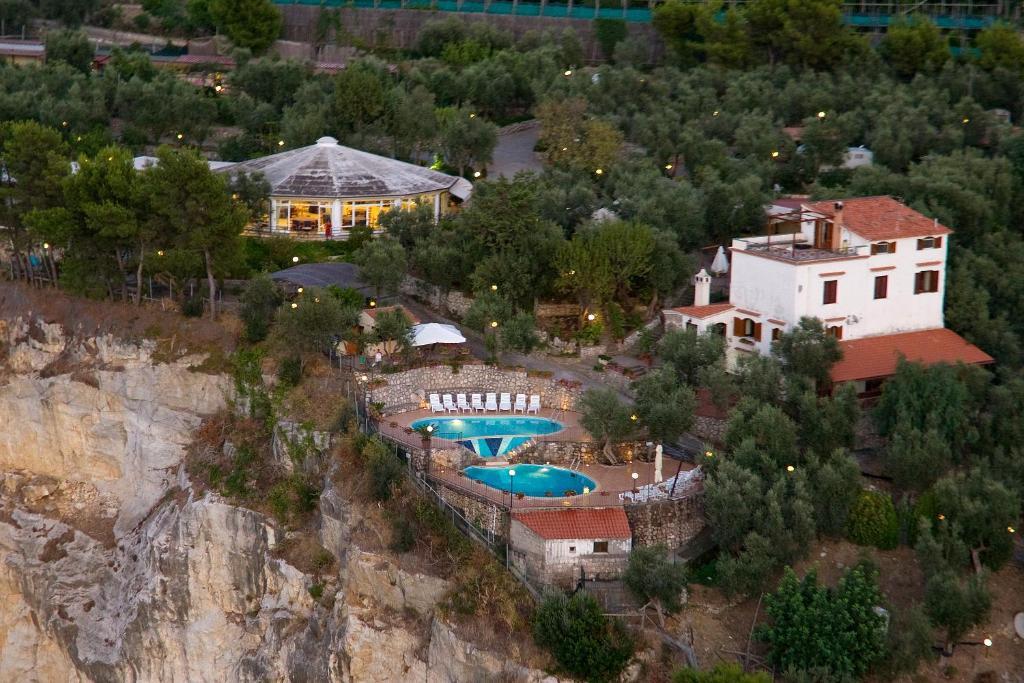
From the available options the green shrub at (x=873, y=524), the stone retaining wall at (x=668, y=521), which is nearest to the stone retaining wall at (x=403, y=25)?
the green shrub at (x=873, y=524)

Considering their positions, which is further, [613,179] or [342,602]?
[613,179]

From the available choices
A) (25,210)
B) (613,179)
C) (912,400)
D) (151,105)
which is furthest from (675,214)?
(151,105)

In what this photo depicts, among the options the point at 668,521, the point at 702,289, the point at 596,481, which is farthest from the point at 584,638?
the point at 702,289

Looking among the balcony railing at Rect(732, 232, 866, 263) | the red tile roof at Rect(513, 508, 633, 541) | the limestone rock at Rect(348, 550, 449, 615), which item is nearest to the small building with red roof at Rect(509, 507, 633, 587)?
the red tile roof at Rect(513, 508, 633, 541)

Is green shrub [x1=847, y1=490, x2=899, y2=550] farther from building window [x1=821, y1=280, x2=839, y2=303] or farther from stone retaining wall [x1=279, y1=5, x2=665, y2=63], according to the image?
stone retaining wall [x1=279, y1=5, x2=665, y2=63]

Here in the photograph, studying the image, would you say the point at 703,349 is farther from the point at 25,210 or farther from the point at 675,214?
the point at 25,210

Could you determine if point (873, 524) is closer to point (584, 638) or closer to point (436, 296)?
point (584, 638)
